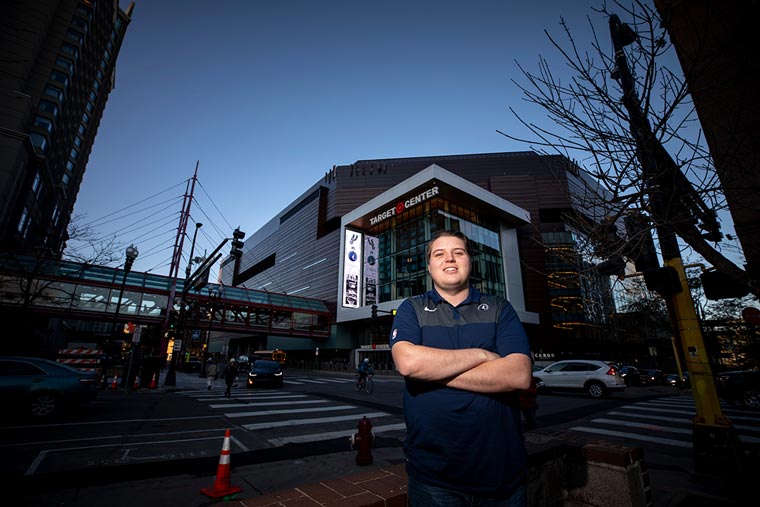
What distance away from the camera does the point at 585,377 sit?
15.0 metres

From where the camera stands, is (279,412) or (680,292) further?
(279,412)

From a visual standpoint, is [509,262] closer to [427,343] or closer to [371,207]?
[371,207]

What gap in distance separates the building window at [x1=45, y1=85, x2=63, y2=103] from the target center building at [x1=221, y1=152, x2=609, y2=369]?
93.3ft

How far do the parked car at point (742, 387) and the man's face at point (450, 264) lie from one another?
16505 millimetres

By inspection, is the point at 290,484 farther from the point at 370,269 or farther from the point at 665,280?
the point at 370,269

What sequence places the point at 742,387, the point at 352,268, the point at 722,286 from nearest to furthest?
the point at 722,286, the point at 742,387, the point at 352,268

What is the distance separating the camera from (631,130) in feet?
13.5

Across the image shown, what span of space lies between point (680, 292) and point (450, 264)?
5552 millimetres

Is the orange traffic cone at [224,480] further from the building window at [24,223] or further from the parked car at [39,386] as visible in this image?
the building window at [24,223]

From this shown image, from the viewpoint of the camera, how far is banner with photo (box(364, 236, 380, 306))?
150ft

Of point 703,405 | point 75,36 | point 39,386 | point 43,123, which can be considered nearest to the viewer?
point 703,405

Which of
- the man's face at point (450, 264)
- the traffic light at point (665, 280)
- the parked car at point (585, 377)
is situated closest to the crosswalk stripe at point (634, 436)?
the traffic light at point (665, 280)

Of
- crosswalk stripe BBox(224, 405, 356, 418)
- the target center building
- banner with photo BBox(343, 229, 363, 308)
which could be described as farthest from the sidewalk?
banner with photo BBox(343, 229, 363, 308)

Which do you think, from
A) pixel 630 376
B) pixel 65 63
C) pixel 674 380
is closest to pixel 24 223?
pixel 65 63
